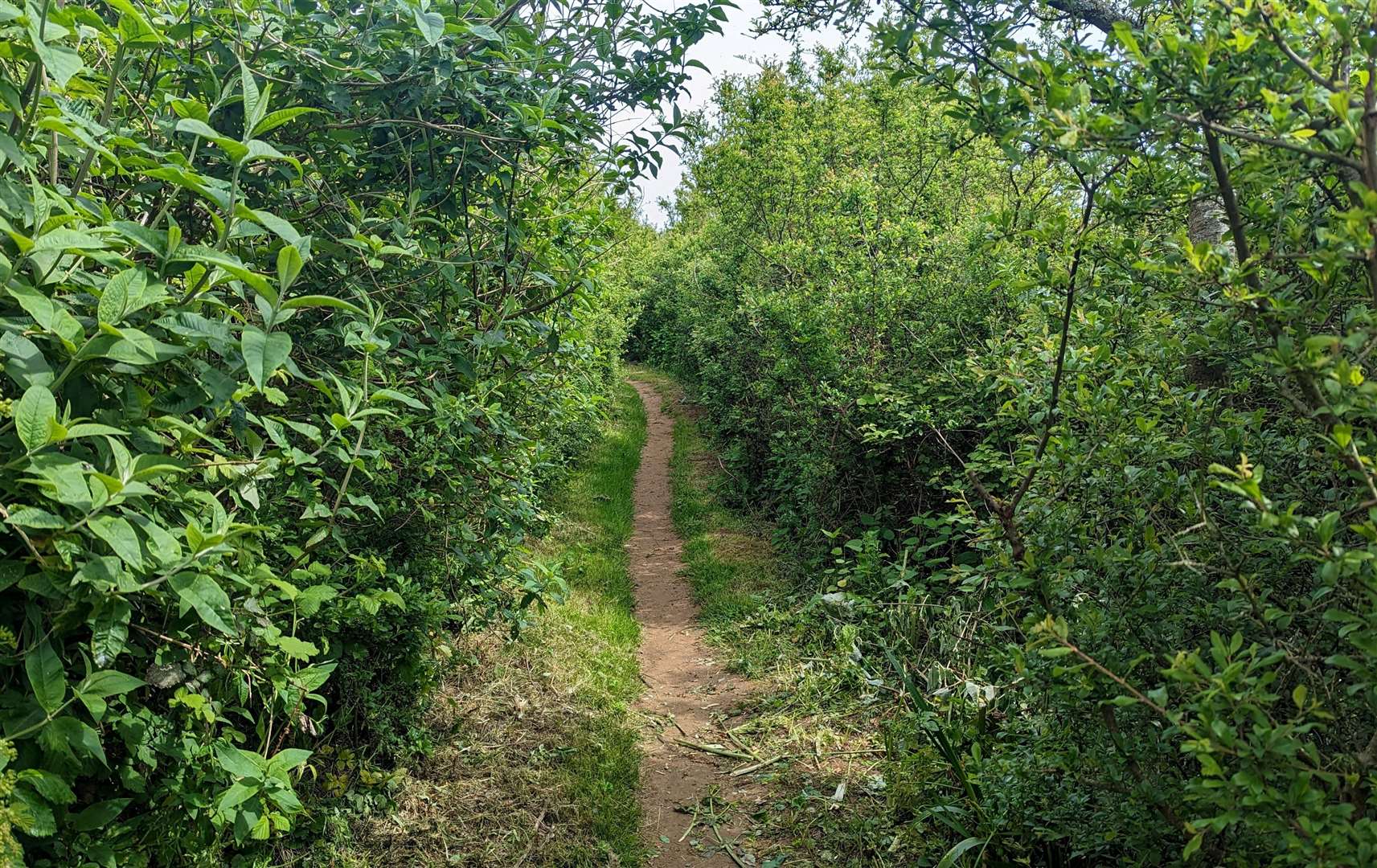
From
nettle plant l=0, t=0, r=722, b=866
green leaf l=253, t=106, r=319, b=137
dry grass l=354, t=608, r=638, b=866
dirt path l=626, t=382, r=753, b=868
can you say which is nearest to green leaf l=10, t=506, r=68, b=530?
nettle plant l=0, t=0, r=722, b=866

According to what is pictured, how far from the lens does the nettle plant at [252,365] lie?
5.56 feet

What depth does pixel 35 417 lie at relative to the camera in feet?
5.11

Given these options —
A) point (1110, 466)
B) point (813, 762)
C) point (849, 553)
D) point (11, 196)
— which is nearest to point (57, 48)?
point (11, 196)

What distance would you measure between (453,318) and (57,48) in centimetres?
193

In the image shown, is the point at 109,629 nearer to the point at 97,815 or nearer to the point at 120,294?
the point at 97,815

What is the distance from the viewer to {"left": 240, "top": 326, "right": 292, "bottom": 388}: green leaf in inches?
69.3

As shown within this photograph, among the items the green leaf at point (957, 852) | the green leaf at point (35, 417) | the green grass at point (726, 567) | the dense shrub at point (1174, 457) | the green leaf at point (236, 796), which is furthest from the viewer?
the green grass at point (726, 567)

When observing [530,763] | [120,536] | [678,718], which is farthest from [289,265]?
[678,718]

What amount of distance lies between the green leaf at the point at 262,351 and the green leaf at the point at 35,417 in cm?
35

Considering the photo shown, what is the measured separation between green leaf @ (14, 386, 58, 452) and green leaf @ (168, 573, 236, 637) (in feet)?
1.25

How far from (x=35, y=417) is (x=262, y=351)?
421 mm

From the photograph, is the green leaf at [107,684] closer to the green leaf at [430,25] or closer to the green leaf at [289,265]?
the green leaf at [289,265]

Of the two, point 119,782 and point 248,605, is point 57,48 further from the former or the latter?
point 119,782

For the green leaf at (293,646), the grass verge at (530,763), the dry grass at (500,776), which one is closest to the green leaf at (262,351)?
the green leaf at (293,646)
